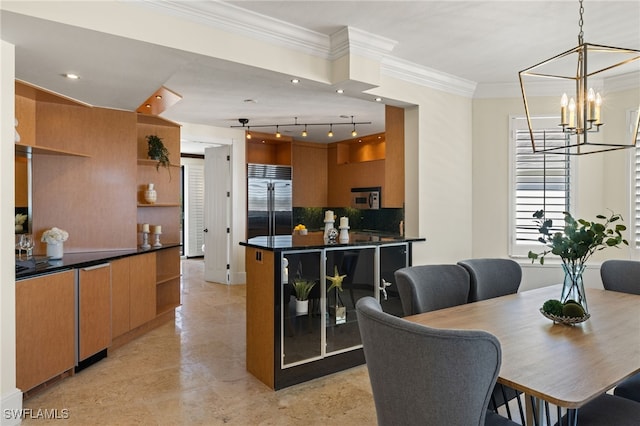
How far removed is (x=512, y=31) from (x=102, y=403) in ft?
13.4

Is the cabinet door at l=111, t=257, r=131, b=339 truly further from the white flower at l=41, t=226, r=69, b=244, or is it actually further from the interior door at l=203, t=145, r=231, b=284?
Answer: the interior door at l=203, t=145, r=231, b=284

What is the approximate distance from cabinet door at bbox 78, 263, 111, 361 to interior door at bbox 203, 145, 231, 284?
10.7ft

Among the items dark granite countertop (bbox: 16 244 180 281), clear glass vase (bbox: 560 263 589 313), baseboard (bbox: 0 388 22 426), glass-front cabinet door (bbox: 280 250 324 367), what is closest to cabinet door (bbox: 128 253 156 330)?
dark granite countertop (bbox: 16 244 180 281)

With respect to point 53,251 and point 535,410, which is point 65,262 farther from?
point 535,410

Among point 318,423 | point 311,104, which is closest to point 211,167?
point 311,104

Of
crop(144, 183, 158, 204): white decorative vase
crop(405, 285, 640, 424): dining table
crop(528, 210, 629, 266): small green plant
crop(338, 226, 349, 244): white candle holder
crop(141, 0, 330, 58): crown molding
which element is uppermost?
crop(141, 0, 330, 58): crown molding

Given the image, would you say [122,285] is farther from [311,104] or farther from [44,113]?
[311,104]

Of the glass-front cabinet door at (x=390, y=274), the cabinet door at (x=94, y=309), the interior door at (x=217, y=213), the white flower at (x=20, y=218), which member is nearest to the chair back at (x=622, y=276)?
the glass-front cabinet door at (x=390, y=274)

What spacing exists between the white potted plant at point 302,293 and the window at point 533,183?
2.46 meters

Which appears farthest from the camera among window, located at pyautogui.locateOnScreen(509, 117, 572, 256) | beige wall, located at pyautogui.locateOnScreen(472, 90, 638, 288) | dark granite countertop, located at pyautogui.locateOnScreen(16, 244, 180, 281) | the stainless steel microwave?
the stainless steel microwave

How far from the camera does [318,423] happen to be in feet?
8.07

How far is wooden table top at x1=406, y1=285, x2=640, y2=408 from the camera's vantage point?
4.08ft

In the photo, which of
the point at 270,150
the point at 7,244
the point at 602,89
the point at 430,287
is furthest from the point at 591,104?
the point at 270,150

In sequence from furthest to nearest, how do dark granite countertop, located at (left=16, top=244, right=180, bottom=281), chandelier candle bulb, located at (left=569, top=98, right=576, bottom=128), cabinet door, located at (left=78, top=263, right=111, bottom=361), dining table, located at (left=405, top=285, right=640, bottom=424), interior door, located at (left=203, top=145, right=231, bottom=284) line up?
interior door, located at (left=203, top=145, right=231, bottom=284) < cabinet door, located at (left=78, top=263, right=111, bottom=361) < dark granite countertop, located at (left=16, top=244, right=180, bottom=281) < chandelier candle bulb, located at (left=569, top=98, right=576, bottom=128) < dining table, located at (left=405, top=285, right=640, bottom=424)
